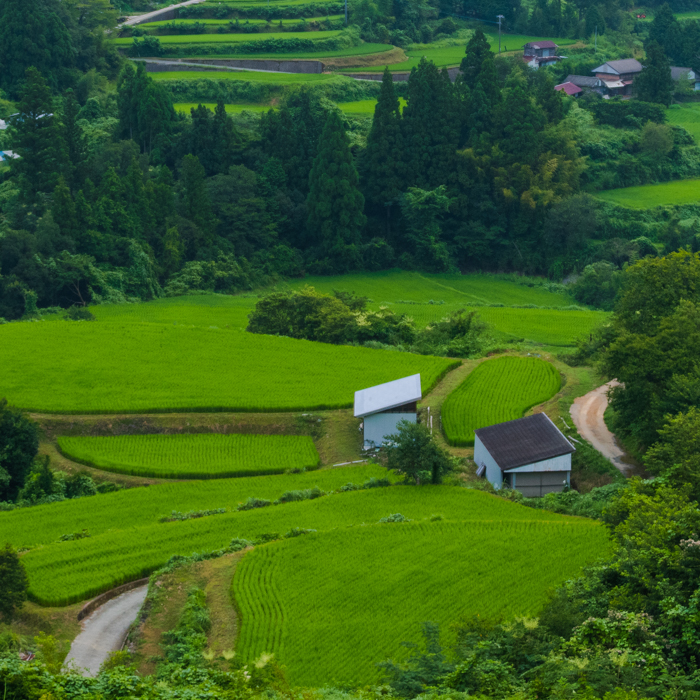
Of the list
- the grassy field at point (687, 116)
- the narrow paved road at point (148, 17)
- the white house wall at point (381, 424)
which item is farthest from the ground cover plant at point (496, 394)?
the narrow paved road at point (148, 17)

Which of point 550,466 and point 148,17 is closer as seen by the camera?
point 550,466

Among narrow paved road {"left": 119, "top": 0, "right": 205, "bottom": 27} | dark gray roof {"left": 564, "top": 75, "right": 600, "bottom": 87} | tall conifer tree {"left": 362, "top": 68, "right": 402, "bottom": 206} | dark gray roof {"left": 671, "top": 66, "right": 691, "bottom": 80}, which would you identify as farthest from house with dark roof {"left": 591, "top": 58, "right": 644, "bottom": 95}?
narrow paved road {"left": 119, "top": 0, "right": 205, "bottom": 27}

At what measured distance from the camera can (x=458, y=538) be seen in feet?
84.1

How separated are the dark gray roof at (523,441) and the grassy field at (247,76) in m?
53.1

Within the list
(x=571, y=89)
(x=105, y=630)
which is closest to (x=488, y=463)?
(x=105, y=630)

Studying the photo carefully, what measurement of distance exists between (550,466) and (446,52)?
68538mm

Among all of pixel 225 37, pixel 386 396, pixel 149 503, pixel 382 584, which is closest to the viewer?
pixel 382 584

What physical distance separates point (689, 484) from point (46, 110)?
A: 178 feet

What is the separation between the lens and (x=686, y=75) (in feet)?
289

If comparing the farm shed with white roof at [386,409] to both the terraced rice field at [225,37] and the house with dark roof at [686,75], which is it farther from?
the house with dark roof at [686,75]

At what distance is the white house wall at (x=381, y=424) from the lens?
3553 centimetres

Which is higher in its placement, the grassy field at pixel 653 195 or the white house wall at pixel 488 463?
the grassy field at pixel 653 195

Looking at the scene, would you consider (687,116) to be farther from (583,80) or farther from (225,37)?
(225,37)

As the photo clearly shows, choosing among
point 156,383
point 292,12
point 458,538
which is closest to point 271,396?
point 156,383
